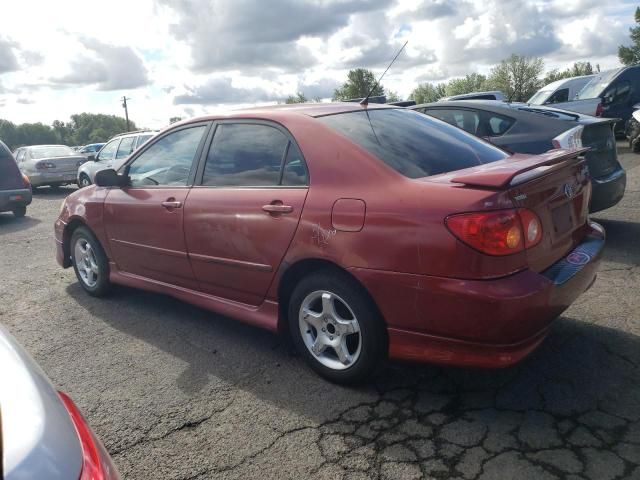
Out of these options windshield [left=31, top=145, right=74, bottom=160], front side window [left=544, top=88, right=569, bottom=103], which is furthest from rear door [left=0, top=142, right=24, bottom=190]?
front side window [left=544, top=88, right=569, bottom=103]

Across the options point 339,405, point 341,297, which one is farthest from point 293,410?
point 341,297

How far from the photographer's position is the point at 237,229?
135 inches

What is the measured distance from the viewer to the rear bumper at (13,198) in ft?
35.3

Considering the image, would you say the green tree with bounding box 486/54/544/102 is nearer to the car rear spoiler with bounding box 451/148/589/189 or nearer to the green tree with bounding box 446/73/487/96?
the green tree with bounding box 446/73/487/96

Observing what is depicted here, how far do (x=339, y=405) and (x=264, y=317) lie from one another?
0.78 meters

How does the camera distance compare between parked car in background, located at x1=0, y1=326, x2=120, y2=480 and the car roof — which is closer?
parked car in background, located at x1=0, y1=326, x2=120, y2=480

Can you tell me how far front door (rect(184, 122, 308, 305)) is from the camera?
324 cm

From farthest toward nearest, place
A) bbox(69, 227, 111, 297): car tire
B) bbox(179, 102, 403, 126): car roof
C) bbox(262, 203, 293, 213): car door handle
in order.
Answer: bbox(69, 227, 111, 297): car tire → bbox(179, 102, 403, 126): car roof → bbox(262, 203, 293, 213): car door handle

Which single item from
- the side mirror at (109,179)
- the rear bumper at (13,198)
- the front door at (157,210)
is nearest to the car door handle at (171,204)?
the front door at (157,210)

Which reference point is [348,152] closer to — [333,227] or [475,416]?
[333,227]

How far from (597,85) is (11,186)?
48.6 feet

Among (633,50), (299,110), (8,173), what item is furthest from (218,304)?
(633,50)

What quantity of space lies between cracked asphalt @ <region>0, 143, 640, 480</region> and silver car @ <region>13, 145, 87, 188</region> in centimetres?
1271

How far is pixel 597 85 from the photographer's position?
1530 cm
